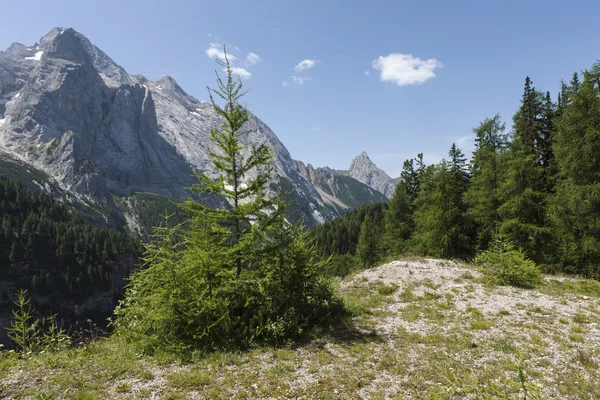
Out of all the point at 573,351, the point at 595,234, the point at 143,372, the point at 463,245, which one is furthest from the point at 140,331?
the point at 463,245

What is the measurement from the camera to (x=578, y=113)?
2306 cm

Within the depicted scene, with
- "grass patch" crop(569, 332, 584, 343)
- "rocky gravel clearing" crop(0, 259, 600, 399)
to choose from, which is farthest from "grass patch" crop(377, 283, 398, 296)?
"grass patch" crop(569, 332, 584, 343)

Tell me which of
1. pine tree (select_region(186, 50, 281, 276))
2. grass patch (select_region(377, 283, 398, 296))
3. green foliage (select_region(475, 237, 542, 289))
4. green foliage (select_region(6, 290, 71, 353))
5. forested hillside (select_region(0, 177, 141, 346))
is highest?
pine tree (select_region(186, 50, 281, 276))

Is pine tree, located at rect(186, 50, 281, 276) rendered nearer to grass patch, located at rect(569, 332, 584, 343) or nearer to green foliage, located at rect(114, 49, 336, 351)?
green foliage, located at rect(114, 49, 336, 351)

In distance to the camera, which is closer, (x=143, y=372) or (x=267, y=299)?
(x=143, y=372)

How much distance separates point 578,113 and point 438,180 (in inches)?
605

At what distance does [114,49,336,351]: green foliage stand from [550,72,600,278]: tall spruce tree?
2118cm

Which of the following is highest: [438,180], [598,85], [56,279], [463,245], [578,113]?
[598,85]

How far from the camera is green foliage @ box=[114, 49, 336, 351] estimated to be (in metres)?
11.3

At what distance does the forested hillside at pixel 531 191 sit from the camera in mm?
22875

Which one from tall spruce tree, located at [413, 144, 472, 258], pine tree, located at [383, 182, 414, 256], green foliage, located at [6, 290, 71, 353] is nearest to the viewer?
green foliage, located at [6, 290, 71, 353]

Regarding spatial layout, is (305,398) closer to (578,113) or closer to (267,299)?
(267,299)

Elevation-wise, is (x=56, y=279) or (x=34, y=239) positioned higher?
(x=34, y=239)

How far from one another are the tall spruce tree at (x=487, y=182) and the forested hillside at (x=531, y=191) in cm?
9
